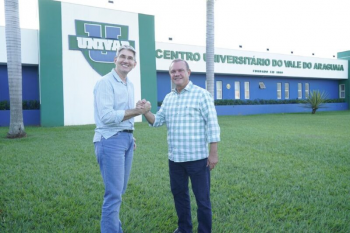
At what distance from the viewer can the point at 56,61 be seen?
1570 cm

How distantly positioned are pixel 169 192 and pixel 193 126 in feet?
6.33

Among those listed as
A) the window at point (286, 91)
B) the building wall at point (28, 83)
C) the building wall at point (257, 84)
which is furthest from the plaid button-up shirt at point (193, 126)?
the window at point (286, 91)

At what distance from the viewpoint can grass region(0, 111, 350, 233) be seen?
11.1ft

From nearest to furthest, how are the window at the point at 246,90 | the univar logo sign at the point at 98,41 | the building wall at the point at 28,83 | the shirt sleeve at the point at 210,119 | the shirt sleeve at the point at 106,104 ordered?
1. the shirt sleeve at the point at 106,104
2. the shirt sleeve at the point at 210,119
3. the univar logo sign at the point at 98,41
4. the building wall at the point at 28,83
5. the window at the point at 246,90

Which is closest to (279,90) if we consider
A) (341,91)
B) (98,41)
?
(341,91)

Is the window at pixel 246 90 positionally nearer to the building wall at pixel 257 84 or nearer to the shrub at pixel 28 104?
the building wall at pixel 257 84

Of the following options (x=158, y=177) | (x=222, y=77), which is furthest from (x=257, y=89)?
(x=158, y=177)

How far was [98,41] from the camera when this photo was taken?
55.0ft

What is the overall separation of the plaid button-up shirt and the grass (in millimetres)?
1019

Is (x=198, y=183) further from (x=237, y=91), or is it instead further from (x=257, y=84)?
(x=257, y=84)

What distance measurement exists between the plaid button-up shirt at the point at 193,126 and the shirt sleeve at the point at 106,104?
67 centimetres

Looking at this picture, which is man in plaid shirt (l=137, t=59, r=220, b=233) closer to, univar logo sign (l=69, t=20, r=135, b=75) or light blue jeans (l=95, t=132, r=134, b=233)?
light blue jeans (l=95, t=132, r=134, b=233)

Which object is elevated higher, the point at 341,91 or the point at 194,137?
the point at 341,91

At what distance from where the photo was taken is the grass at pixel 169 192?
11.1 ft
